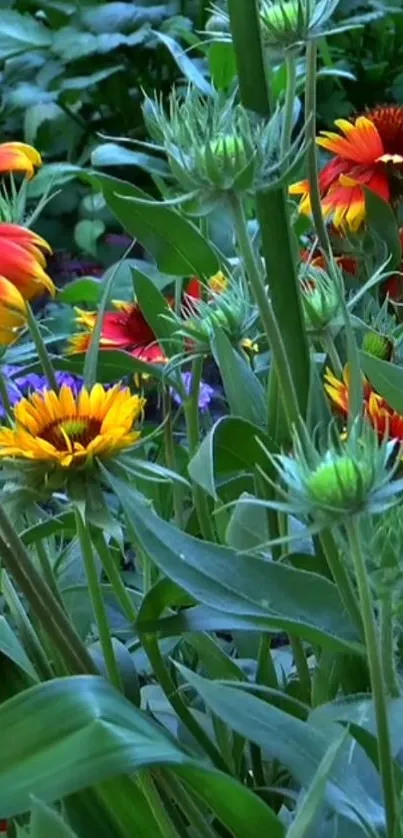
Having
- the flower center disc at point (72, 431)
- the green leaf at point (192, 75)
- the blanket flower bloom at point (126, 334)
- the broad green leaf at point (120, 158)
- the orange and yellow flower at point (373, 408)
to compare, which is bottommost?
the blanket flower bloom at point (126, 334)

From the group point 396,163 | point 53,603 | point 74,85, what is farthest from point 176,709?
point 74,85

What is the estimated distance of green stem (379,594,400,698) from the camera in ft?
0.82

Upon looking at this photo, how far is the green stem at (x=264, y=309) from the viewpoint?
0.91 ft

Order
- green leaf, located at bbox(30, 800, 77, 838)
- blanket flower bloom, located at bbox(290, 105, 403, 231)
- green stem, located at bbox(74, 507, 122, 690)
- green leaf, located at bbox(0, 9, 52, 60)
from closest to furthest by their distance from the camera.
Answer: green leaf, located at bbox(30, 800, 77, 838)
green stem, located at bbox(74, 507, 122, 690)
blanket flower bloom, located at bbox(290, 105, 403, 231)
green leaf, located at bbox(0, 9, 52, 60)

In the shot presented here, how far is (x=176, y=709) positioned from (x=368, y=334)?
12 centimetres

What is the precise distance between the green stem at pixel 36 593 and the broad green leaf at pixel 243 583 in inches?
0.9

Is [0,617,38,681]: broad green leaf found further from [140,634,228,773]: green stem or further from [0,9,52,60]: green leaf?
[0,9,52,60]: green leaf

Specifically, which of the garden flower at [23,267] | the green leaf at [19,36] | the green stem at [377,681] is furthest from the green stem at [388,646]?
the green leaf at [19,36]

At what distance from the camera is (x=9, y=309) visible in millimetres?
291

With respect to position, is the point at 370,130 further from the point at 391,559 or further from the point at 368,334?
the point at 391,559

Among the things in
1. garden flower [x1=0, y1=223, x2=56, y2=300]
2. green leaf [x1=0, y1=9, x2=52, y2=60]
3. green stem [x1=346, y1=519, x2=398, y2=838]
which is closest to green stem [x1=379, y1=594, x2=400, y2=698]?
green stem [x1=346, y1=519, x2=398, y2=838]

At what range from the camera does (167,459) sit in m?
0.40

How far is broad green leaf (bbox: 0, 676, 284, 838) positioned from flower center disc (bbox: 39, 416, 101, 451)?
79 millimetres

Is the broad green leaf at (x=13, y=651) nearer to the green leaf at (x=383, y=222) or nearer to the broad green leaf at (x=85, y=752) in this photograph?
the broad green leaf at (x=85, y=752)
